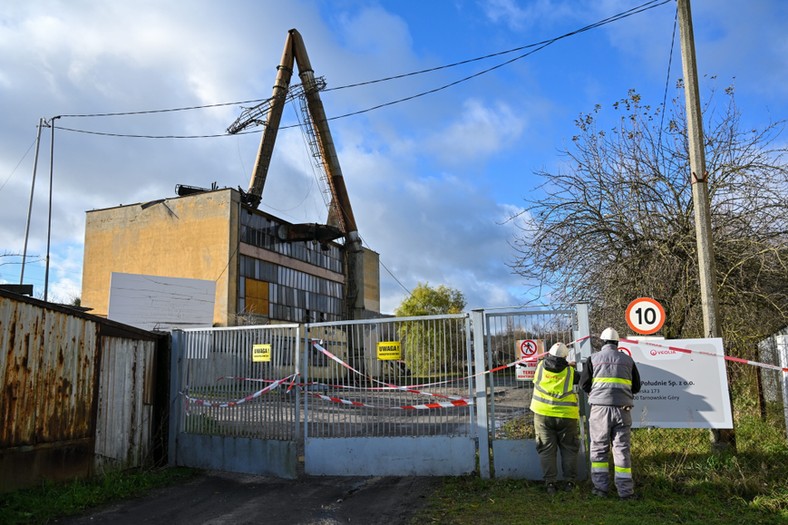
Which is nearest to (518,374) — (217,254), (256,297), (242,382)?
(242,382)

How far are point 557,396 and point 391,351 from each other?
7.98 feet

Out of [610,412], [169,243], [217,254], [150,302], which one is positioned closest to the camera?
[610,412]

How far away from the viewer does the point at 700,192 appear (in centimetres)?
826

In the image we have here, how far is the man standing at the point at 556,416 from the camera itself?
739 centimetres

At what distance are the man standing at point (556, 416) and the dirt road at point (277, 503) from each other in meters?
1.57

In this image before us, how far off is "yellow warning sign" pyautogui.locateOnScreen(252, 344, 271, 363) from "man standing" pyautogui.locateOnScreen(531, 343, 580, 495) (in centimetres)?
419

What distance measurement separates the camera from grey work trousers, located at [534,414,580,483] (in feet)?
24.3

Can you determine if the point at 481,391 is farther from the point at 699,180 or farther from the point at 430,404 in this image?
the point at 699,180

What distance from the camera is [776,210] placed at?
32.1 ft

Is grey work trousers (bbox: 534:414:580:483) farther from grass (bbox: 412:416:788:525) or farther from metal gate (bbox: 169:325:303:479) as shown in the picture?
metal gate (bbox: 169:325:303:479)

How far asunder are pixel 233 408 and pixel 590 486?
558cm

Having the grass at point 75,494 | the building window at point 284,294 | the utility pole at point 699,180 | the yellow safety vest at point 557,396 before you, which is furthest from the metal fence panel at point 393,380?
the building window at point 284,294

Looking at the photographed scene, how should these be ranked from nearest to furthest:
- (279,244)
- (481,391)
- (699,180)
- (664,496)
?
(664,496)
(481,391)
(699,180)
(279,244)

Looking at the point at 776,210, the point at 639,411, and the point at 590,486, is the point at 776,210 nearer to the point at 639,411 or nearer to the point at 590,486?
the point at 639,411
